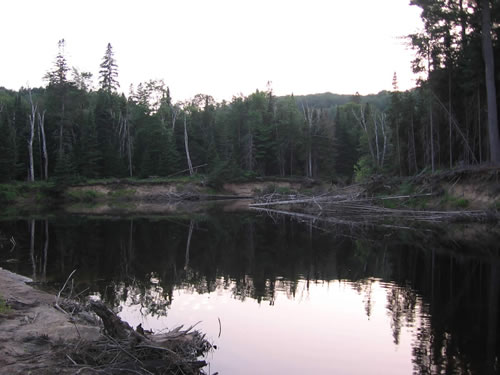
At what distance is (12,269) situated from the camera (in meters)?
15.1

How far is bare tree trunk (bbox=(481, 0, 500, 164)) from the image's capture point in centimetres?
2644

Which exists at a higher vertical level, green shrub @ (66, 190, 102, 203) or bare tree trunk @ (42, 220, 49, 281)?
green shrub @ (66, 190, 102, 203)

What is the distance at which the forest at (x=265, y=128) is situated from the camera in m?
30.8

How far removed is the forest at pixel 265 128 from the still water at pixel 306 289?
13.6 m

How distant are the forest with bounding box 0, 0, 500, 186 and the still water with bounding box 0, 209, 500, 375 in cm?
1359

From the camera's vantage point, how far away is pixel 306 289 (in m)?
12.4

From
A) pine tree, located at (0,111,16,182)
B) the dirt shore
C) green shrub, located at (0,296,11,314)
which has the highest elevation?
pine tree, located at (0,111,16,182)

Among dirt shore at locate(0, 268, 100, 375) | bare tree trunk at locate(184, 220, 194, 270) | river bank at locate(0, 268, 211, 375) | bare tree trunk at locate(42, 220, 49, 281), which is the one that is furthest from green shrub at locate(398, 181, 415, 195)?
river bank at locate(0, 268, 211, 375)

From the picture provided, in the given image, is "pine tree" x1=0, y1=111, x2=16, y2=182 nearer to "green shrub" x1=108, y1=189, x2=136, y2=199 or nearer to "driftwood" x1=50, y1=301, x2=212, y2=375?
"green shrub" x1=108, y1=189, x2=136, y2=199

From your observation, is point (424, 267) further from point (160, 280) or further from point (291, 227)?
point (291, 227)

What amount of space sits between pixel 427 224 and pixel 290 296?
56.8ft

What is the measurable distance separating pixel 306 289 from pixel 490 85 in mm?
20901

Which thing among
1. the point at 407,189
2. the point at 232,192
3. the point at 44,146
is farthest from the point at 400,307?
the point at 44,146

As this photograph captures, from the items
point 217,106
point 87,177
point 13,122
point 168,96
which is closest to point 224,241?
point 87,177
